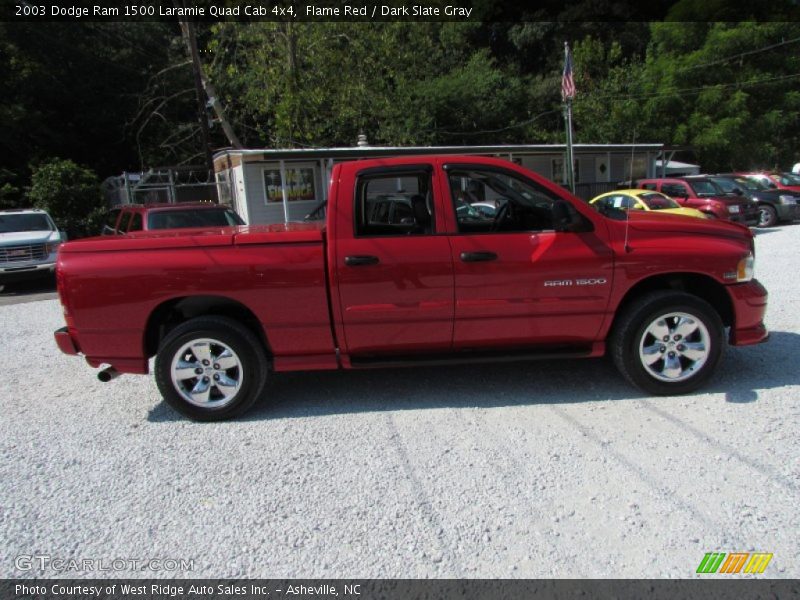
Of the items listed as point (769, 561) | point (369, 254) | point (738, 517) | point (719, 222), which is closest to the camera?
point (769, 561)

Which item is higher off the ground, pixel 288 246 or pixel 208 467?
pixel 288 246

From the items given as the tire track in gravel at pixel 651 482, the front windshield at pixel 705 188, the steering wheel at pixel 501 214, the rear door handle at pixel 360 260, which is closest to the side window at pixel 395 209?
the rear door handle at pixel 360 260

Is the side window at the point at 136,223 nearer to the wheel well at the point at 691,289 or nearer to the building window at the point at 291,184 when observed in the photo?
the wheel well at the point at 691,289

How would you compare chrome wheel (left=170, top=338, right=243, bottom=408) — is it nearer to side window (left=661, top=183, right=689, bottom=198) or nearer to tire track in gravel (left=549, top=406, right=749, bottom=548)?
tire track in gravel (left=549, top=406, right=749, bottom=548)

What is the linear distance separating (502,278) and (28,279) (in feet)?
38.7

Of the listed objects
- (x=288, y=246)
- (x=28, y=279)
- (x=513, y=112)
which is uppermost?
(x=513, y=112)

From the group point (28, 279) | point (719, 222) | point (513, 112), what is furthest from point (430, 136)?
point (719, 222)

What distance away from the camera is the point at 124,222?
11031 millimetres

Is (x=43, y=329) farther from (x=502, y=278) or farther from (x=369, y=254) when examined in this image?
(x=502, y=278)

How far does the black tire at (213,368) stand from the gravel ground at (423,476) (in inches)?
6.2

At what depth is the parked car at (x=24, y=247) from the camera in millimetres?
12156

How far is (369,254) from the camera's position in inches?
166

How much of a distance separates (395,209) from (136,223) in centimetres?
719

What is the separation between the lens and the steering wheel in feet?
15.4
